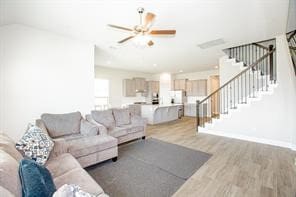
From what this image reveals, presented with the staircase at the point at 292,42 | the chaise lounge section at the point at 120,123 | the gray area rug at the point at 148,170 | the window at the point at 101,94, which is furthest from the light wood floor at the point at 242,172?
the window at the point at 101,94

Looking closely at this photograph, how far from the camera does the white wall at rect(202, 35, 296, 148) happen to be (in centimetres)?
363

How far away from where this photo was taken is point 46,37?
11.4 feet

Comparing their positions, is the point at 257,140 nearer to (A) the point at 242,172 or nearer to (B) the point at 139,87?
(A) the point at 242,172

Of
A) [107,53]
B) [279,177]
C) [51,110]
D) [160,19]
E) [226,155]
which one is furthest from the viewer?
[107,53]

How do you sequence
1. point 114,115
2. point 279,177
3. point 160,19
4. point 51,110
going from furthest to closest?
point 114,115, point 51,110, point 160,19, point 279,177

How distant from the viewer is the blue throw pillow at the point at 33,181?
41.0 inches

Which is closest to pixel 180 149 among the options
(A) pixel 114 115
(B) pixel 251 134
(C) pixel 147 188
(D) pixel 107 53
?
(C) pixel 147 188

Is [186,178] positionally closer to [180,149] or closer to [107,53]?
[180,149]

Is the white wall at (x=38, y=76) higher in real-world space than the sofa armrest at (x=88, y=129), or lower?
higher

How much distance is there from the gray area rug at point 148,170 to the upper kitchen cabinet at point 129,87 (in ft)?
15.8

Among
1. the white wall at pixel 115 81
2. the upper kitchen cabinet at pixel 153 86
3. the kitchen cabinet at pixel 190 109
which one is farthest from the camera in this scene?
the upper kitchen cabinet at pixel 153 86

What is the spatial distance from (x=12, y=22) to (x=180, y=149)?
14.6 ft

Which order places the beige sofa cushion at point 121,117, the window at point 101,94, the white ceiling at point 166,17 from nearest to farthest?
the white ceiling at point 166,17 → the beige sofa cushion at point 121,117 → the window at point 101,94

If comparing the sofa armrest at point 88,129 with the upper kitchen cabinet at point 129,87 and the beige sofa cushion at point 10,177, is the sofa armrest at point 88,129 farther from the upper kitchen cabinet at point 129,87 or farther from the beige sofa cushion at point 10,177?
the upper kitchen cabinet at point 129,87
